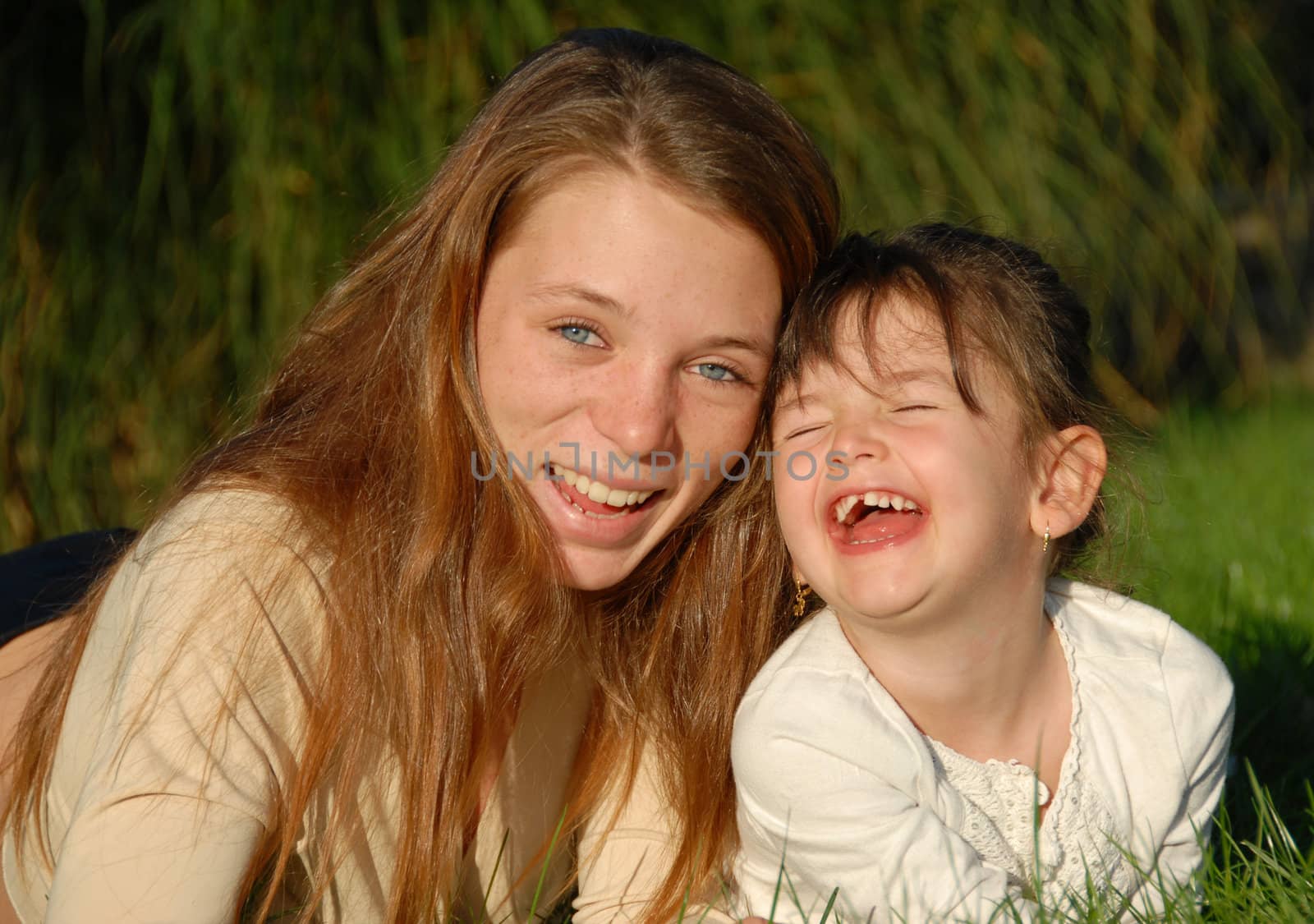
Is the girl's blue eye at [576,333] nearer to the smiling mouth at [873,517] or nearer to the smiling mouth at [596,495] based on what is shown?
the smiling mouth at [596,495]

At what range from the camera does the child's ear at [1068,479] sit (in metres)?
2.08

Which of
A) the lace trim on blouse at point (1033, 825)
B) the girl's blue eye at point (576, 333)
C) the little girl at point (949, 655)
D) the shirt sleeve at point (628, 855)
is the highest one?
the girl's blue eye at point (576, 333)

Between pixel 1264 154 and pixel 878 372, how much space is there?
481cm

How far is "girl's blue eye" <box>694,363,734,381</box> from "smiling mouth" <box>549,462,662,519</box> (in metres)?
0.19

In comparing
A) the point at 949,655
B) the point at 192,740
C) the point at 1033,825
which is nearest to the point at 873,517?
the point at 949,655

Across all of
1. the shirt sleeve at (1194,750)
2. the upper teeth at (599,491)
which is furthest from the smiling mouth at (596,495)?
the shirt sleeve at (1194,750)

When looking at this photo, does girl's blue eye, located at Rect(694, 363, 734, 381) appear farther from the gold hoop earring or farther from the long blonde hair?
the gold hoop earring

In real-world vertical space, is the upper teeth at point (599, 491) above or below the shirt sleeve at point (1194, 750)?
above

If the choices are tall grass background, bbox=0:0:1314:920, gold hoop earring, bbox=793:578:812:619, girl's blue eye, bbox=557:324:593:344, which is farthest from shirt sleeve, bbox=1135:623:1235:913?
tall grass background, bbox=0:0:1314:920

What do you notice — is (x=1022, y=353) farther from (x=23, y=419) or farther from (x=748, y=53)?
(x=23, y=419)

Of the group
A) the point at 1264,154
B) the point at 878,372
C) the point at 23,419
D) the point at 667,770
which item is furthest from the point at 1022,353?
the point at 1264,154

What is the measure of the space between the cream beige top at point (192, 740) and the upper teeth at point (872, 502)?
0.78 meters

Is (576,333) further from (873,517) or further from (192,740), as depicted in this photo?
(192,740)

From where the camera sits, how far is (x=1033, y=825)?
1973 mm
